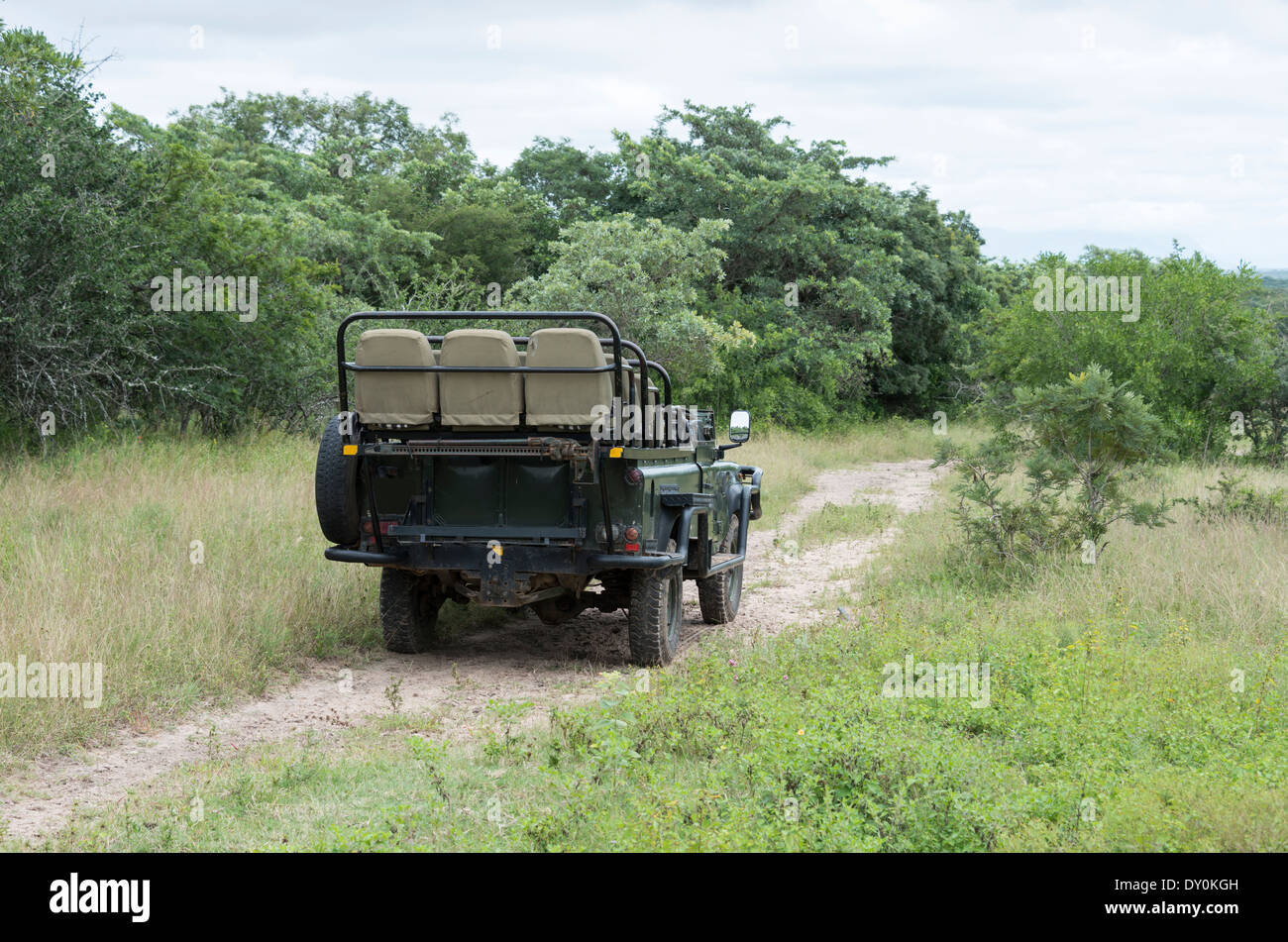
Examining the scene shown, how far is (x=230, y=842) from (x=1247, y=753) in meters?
4.27

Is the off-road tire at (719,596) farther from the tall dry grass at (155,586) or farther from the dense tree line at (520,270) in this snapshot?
the dense tree line at (520,270)

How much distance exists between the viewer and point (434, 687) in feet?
24.1

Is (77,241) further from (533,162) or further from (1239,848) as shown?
(533,162)

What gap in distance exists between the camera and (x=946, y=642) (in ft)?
24.0

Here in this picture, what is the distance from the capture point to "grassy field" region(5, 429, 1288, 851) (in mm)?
4340

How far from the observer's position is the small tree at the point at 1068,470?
999 cm

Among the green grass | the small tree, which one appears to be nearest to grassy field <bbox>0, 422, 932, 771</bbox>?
the small tree

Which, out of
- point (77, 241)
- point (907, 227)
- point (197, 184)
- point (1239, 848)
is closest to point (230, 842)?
point (1239, 848)

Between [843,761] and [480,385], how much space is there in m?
3.40

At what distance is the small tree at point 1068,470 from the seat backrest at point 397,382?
5.09 m

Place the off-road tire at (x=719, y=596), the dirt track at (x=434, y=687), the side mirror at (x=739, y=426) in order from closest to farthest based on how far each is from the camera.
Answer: the dirt track at (x=434, y=687)
the side mirror at (x=739, y=426)
the off-road tire at (x=719, y=596)

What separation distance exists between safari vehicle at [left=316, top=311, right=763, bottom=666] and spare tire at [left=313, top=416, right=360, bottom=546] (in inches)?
0.4

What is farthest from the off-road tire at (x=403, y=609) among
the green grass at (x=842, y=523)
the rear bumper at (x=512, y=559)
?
the green grass at (x=842, y=523)

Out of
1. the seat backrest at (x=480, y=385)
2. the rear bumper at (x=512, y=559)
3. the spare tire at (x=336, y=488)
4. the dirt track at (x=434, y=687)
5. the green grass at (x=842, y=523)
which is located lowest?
the dirt track at (x=434, y=687)
